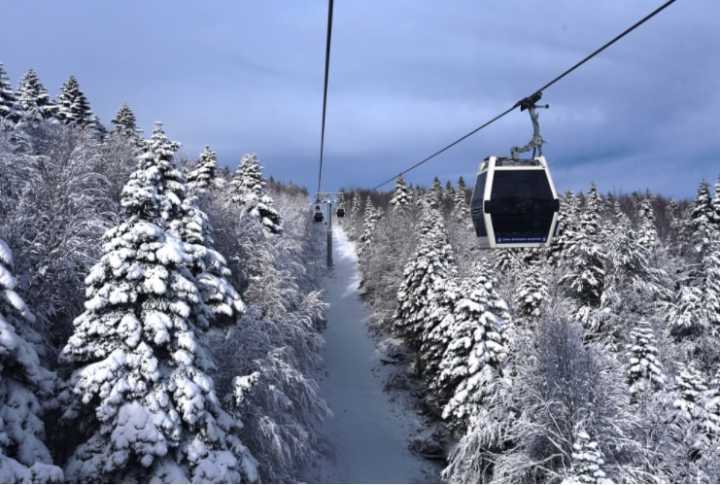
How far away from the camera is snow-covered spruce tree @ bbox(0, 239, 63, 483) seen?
28.9 ft

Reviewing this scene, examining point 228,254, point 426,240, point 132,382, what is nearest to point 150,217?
point 132,382

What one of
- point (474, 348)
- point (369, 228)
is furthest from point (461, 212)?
point (474, 348)

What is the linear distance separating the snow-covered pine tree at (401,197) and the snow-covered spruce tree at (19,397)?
69968mm

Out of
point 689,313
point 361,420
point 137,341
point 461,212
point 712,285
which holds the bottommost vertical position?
point 361,420

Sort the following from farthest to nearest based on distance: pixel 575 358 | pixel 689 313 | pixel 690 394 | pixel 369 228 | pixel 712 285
A: pixel 369 228 → pixel 712 285 → pixel 689 313 → pixel 690 394 → pixel 575 358

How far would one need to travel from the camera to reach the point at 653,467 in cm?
1548

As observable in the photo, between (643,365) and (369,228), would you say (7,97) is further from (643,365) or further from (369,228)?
(369,228)

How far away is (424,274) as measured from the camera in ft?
124

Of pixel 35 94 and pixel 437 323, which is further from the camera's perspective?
pixel 35 94

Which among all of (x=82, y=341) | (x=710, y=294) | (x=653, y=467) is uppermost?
(x=710, y=294)

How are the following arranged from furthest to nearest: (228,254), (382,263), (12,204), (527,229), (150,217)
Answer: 1. (382,263)
2. (228,254)
3. (12,204)
4. (150,217)
5. (527,229)

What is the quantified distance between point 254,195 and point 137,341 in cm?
2750

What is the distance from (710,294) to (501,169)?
2979 cm

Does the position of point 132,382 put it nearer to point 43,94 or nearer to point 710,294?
point 710,294
